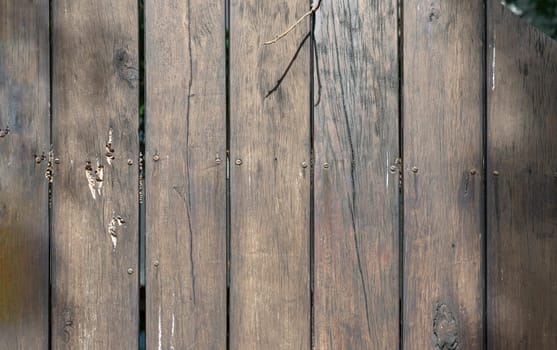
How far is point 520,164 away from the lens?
4.56ft

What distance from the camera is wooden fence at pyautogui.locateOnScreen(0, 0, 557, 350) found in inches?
54.8

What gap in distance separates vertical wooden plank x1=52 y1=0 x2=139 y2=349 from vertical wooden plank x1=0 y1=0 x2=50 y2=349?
3 centimetres

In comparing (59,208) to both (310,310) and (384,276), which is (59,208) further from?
(384,276)

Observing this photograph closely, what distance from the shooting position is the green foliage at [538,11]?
2514mm

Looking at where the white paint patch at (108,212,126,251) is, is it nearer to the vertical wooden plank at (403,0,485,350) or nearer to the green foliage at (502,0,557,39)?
the vertical wooden plank at (403,0,485,350)

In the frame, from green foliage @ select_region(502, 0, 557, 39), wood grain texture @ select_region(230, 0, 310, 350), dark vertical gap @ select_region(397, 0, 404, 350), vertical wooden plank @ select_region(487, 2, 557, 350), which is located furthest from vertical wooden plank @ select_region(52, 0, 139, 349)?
green foliage @ select_region(502, 0, 557, 39)

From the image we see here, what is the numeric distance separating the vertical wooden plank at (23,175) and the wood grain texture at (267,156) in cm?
40

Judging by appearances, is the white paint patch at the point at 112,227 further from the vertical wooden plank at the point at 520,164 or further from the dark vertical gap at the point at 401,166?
the vertical wooden plank at the point at 520,164

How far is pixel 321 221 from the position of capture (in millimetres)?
1395

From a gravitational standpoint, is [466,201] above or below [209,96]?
below

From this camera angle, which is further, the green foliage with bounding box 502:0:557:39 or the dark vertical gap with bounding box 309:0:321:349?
the green foliage with bounding box 502:0:557:39

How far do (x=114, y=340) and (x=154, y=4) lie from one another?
2.34 ft

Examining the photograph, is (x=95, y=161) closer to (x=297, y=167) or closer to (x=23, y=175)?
(x=23, y=175)

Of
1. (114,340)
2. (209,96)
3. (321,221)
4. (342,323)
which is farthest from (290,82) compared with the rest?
(114,340)
